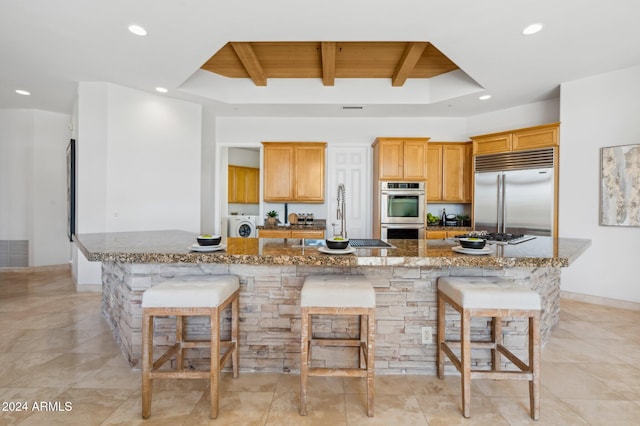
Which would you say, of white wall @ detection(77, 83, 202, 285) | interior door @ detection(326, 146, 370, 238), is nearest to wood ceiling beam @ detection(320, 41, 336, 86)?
interior door @ detection(326, 146, 370, 238)

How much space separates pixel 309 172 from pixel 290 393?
3.45 m

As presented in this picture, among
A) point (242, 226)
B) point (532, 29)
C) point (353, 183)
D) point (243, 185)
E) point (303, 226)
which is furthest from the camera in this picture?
point (243, 185)

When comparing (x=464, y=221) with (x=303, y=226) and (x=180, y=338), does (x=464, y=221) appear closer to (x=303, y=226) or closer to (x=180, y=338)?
(x=303, y=226)

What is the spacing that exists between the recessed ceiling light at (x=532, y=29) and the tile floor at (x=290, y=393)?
107 inches

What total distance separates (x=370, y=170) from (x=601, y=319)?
3.44 meters

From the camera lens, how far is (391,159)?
14.9ft

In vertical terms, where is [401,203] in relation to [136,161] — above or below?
below

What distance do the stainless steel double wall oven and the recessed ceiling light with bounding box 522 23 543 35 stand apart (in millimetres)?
2214

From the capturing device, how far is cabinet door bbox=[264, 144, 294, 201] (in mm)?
4777

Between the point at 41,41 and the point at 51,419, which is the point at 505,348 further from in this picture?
the point at 41,41

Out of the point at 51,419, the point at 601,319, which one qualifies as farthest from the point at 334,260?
the point at 601,319

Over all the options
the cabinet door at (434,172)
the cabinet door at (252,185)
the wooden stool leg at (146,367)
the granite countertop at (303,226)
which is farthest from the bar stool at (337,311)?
the cabinet door at (252,185)

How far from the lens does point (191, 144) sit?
451 cm

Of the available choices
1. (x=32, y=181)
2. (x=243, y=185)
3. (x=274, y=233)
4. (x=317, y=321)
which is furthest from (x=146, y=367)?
(x=243, y=185)
